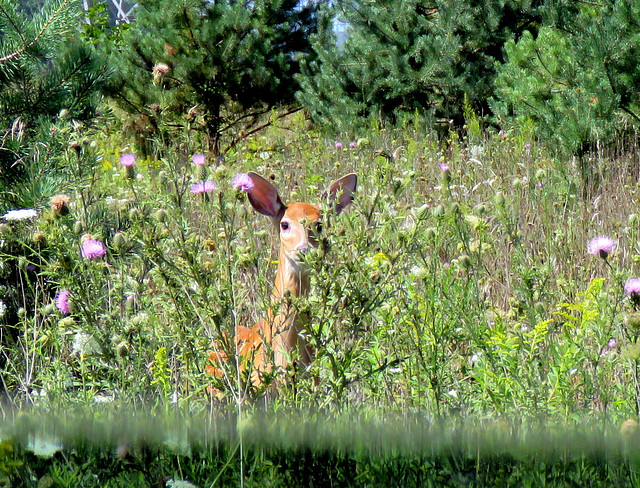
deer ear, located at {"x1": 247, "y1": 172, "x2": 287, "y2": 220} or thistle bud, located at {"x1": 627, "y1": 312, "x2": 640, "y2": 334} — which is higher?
deer ear, located at {"x1": 247, "y1": 172, "x2": 287, "y2": 220}

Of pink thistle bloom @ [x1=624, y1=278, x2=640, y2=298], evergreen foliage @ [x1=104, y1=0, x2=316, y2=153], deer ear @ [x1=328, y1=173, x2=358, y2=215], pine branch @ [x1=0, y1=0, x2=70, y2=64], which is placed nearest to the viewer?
pink thistle bloom @ [x1=624, y1=278, x2=640, y2=298]

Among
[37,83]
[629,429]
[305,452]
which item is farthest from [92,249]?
[37,83]

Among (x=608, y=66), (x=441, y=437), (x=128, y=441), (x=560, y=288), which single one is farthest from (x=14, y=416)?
(x=608, y=66)

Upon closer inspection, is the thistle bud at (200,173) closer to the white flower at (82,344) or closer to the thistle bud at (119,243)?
the thistle bud at (119,243)

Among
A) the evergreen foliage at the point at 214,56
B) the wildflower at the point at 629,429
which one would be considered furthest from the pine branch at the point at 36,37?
the evergreen foliage at the point at 214,56

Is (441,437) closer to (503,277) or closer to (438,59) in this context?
(503,277)

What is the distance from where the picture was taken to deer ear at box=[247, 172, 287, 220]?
3.35 m

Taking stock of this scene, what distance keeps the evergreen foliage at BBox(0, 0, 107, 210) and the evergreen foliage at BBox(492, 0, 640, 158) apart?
3804mm

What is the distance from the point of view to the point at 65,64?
4.18 m

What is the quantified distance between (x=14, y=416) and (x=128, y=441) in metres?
0.28

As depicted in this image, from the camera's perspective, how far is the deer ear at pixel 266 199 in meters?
3.35

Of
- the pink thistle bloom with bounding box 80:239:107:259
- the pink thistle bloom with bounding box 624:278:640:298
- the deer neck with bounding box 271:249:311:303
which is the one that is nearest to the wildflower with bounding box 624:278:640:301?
the pink thistle bloom with bounding box 624:278:640:298

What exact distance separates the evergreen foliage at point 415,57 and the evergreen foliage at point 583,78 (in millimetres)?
1576

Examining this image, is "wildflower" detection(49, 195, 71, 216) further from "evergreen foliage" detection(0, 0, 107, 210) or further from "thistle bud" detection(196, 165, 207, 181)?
"evergreen foliage" detection(0, 0, 107, 210)
